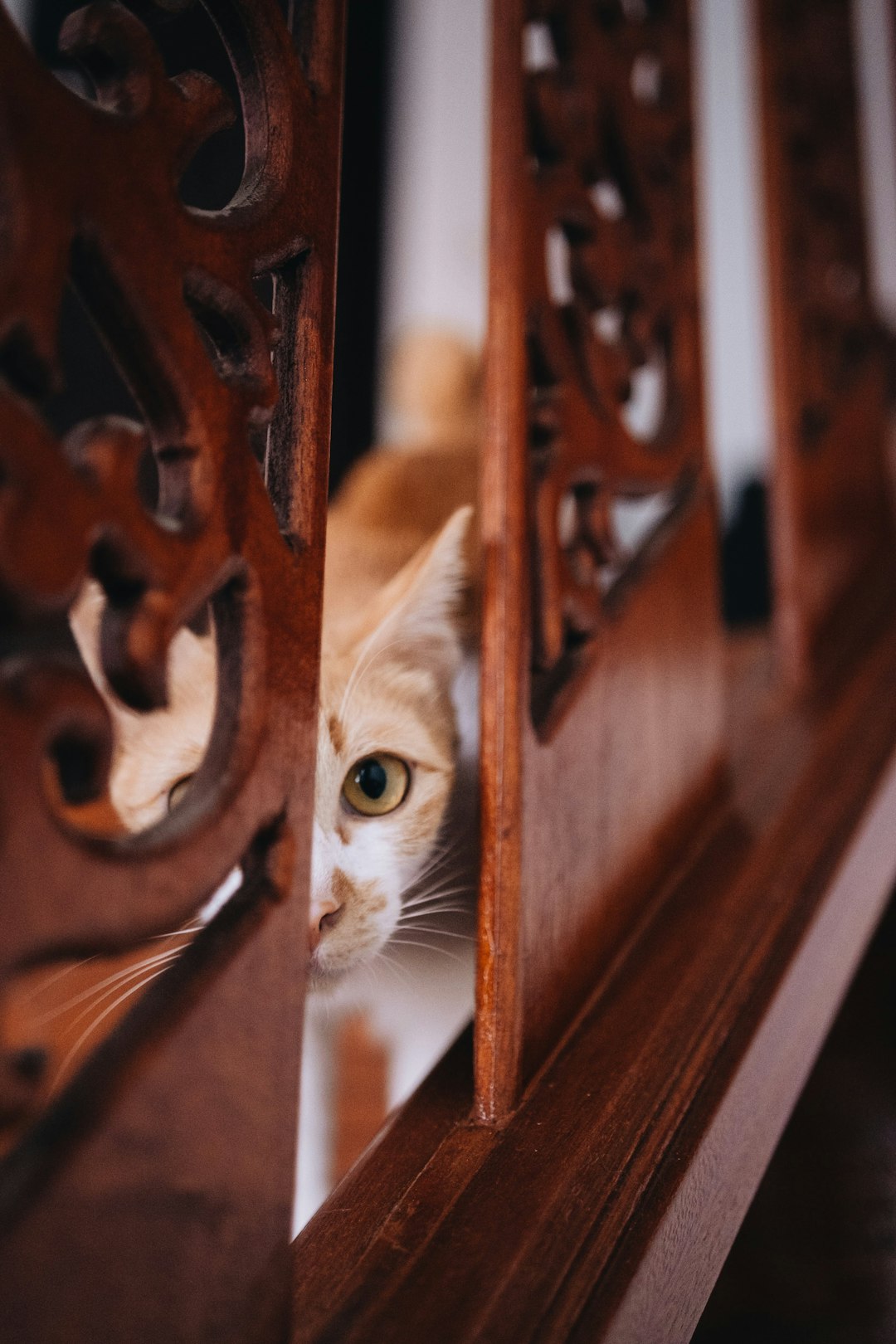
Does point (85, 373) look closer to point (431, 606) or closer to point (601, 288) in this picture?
point (431, 606)

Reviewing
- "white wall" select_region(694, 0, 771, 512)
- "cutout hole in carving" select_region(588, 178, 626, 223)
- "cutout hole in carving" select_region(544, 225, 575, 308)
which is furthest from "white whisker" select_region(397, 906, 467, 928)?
"white wall" select_region(694, 0, 771, 512)

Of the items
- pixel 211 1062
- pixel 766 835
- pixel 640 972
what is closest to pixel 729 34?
pixel 766 835

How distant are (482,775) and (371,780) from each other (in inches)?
5.8

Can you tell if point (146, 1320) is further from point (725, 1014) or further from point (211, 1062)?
point (725, 1014)

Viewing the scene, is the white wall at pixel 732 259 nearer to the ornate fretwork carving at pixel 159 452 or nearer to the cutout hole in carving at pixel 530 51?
the cutout hole in carving at pixel 530 51

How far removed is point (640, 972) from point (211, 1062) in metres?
0.40

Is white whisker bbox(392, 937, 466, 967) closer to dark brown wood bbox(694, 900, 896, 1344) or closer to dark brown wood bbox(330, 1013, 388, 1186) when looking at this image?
dark brown wood bbox(330, 1013, 388, 1186)

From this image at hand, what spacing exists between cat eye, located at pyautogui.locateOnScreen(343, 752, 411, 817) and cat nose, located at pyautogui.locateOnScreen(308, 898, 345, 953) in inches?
3.5

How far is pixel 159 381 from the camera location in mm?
375

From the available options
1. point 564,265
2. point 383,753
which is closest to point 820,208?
point 564,265

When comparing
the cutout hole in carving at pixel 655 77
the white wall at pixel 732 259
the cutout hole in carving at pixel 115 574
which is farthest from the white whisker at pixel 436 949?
the white wall at pixel 732 259

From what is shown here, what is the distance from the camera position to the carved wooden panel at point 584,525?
23.0 inches

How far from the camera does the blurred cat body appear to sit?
639mm

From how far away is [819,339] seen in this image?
1.34m
